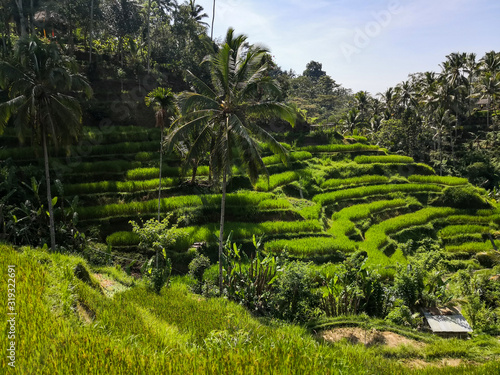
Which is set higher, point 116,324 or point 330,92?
point 330,92

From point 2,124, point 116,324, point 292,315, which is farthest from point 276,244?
point 2,124

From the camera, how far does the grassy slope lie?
11.4ft

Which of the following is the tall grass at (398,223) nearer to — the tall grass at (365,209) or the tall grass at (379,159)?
the tall grass at (365,209)

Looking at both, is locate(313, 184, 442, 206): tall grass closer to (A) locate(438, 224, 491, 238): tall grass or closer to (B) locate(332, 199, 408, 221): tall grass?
(B) locate(332, 199, 408, 221): tall grass

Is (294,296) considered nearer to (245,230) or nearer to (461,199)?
(245,230)

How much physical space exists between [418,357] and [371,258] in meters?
7.40

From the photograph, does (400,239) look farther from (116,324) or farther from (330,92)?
(330,92)

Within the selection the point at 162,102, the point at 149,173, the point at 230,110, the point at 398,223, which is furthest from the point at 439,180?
the point at 162,102

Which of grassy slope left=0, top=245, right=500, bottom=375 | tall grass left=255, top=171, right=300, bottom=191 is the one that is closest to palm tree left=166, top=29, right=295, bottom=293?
grassy slope left=0, top=245, right=500, bottom=375

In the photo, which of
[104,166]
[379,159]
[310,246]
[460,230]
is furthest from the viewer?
[379,159]

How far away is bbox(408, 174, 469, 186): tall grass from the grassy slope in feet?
58.9

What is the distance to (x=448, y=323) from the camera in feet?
29.2

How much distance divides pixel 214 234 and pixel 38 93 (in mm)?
8256

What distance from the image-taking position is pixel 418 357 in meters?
7.09
